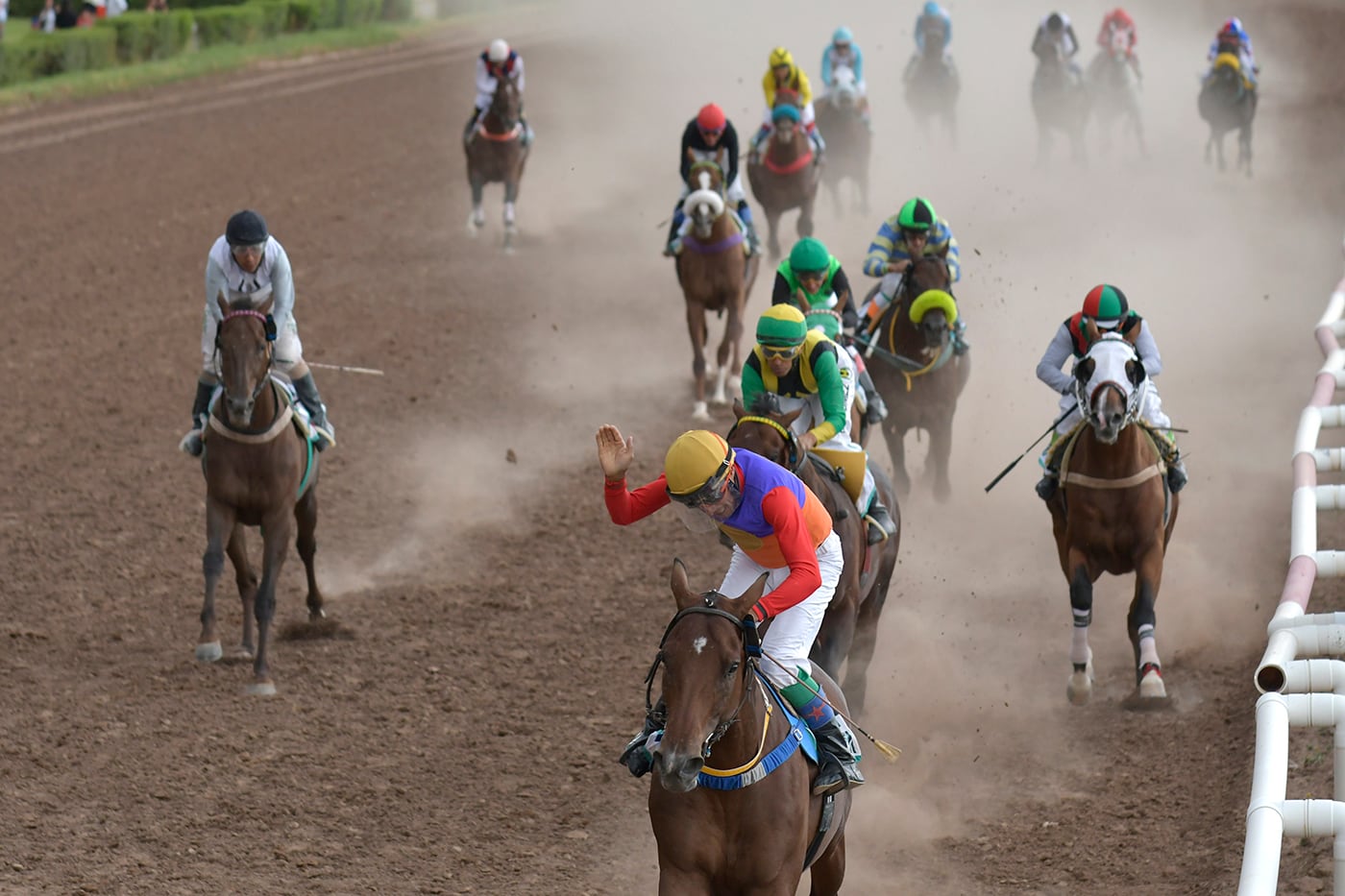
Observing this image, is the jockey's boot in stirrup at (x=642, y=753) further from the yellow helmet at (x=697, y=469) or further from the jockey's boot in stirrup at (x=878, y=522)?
the jockey's boot in stirrup at (x=878, y=522)

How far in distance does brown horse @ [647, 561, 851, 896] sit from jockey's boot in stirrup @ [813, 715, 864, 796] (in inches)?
3.2

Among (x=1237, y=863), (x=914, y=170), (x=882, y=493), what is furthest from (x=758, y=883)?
(x=914, y=170)

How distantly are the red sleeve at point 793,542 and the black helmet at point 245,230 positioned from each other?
14.7 feet

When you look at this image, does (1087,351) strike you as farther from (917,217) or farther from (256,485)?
(256,485)

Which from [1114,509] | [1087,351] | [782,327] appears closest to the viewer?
[782,327]

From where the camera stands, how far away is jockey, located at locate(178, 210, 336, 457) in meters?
9.81

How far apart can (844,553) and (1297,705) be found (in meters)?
2.72

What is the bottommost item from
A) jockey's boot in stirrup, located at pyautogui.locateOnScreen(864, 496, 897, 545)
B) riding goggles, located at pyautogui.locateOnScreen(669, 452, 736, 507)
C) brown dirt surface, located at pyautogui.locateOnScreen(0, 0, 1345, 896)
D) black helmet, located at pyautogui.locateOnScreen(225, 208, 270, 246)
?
brown dirt surface, located at pyautogui.locateOnScreen(0, 0, 1345, 896)

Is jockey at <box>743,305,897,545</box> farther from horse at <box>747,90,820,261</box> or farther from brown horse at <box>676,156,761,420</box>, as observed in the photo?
horse at <box>747,90,820,261</box>

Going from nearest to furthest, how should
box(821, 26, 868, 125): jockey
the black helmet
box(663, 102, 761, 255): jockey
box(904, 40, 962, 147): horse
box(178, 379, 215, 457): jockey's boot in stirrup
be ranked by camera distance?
1. the black helmet
2. box(178, 379, 215, 457): jockey's boot in stirrup
3. box(663, 102, 761, 255): jockey
4. box(821, 26, 868, 125): jockey
5. box(904, 40, 962, 147): horse

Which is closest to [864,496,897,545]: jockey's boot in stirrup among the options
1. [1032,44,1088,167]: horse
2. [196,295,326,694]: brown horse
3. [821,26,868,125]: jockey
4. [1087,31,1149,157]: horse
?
[196,295,326,694]: brown horse

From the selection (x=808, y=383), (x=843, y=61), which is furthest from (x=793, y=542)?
(x=843, y=61)

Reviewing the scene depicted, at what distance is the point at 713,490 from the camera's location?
6.26 m

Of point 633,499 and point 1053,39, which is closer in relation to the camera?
point 633,499
